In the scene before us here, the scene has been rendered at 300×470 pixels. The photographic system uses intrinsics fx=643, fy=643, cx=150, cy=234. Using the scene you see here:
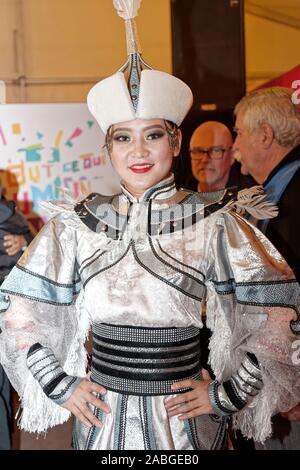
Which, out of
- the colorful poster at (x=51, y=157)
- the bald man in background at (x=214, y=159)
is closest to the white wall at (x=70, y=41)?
the colorful poster at (x=51, y=157)

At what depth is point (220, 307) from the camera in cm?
118

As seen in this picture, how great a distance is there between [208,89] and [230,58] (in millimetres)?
105

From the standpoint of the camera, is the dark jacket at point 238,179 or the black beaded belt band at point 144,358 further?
the dark jacket at point 238,179

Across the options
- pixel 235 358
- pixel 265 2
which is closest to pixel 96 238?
pixel 235 358

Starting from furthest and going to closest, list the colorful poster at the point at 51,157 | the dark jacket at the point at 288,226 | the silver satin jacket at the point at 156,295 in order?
the colorful poster at the point at 51,157
the dark jacket at the point at 288,226
the silver satin jacket at the point at 156,295

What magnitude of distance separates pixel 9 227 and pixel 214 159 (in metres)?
0.57

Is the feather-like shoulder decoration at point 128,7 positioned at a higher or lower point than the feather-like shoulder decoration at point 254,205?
higher

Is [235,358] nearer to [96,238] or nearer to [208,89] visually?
[96,238]

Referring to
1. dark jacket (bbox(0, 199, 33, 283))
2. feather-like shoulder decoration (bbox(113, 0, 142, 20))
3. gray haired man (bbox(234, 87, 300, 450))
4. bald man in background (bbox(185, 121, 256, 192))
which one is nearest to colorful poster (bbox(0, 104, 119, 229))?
dark jacket (bbox(0, 199, 33, 283))

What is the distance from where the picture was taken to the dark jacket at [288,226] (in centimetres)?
157

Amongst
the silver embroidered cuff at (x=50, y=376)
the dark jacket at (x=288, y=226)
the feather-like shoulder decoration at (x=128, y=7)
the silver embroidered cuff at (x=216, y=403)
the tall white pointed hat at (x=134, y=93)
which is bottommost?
the silver embroidered cuff at (x=216, y=403)

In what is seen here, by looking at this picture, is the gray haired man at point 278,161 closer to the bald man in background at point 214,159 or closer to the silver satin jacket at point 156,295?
the bald man in background at point 214,159

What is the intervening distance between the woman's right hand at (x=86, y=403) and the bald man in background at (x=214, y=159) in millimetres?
709

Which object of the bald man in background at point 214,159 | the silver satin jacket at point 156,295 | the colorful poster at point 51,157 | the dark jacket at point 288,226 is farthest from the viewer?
the colorful poster at point 51,157
